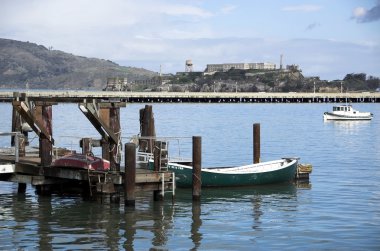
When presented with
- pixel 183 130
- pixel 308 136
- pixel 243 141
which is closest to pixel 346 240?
pixel 243 141

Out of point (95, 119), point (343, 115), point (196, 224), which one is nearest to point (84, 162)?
point (95, 119)

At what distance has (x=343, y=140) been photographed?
7119 centimetres

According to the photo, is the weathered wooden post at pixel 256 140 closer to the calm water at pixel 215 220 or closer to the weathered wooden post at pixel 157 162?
the calm water at pixel 215 220

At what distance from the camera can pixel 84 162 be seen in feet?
91.4

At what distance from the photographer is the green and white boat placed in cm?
3153

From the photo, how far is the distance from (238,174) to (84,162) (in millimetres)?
8641

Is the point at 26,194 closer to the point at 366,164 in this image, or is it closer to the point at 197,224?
the point at 197,224

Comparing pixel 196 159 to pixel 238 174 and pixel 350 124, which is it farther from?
pixel 350 124

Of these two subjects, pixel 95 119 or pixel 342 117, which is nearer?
pixel 95 119

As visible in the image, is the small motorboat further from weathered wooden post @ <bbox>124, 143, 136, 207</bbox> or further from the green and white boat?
the green and white boat

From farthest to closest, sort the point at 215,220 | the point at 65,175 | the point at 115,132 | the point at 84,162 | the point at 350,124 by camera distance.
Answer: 1. the point at 350,124
2. the point at 115,132
3. the point at 65,175
4. the point at 84,162
5. the point at 215,220

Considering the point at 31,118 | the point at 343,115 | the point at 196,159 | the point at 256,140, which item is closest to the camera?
the point at 196,159

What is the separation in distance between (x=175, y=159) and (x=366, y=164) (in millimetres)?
17936

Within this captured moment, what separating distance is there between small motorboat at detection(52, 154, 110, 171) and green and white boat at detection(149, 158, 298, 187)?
121 inches
